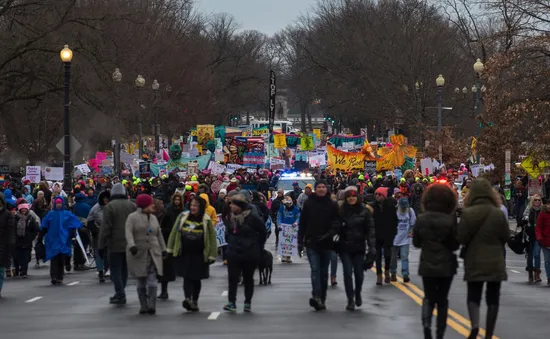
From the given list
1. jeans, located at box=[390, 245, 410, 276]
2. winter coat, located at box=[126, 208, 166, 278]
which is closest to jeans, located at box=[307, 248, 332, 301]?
winter coat, located at box=[126, 208, 166, 278]

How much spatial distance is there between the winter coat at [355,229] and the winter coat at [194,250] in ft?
5.51

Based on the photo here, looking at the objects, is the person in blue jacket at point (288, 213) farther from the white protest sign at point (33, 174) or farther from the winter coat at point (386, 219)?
the white protest sign at point (33, 174)

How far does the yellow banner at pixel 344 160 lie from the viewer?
57.0 meters

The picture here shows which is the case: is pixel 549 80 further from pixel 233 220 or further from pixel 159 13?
pixel 159 13

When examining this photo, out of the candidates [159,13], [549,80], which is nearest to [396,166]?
[549,80]

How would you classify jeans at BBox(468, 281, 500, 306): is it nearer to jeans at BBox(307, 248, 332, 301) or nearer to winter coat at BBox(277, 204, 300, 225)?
jeans at BBox(307, 248, 332, 301)

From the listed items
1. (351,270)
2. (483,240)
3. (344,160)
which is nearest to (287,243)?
(351,270)

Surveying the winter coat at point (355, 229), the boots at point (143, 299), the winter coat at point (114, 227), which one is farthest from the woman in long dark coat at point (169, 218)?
the winter coat at point (355, 229)

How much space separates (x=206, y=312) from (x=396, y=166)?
140 feet

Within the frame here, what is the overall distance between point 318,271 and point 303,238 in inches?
20.0

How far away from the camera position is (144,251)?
52.5 feet

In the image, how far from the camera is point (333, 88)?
318ft

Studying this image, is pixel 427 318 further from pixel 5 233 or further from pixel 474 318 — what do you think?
pixel 5 233

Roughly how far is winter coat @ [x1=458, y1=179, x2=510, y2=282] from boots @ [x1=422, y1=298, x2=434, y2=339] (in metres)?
0.47
